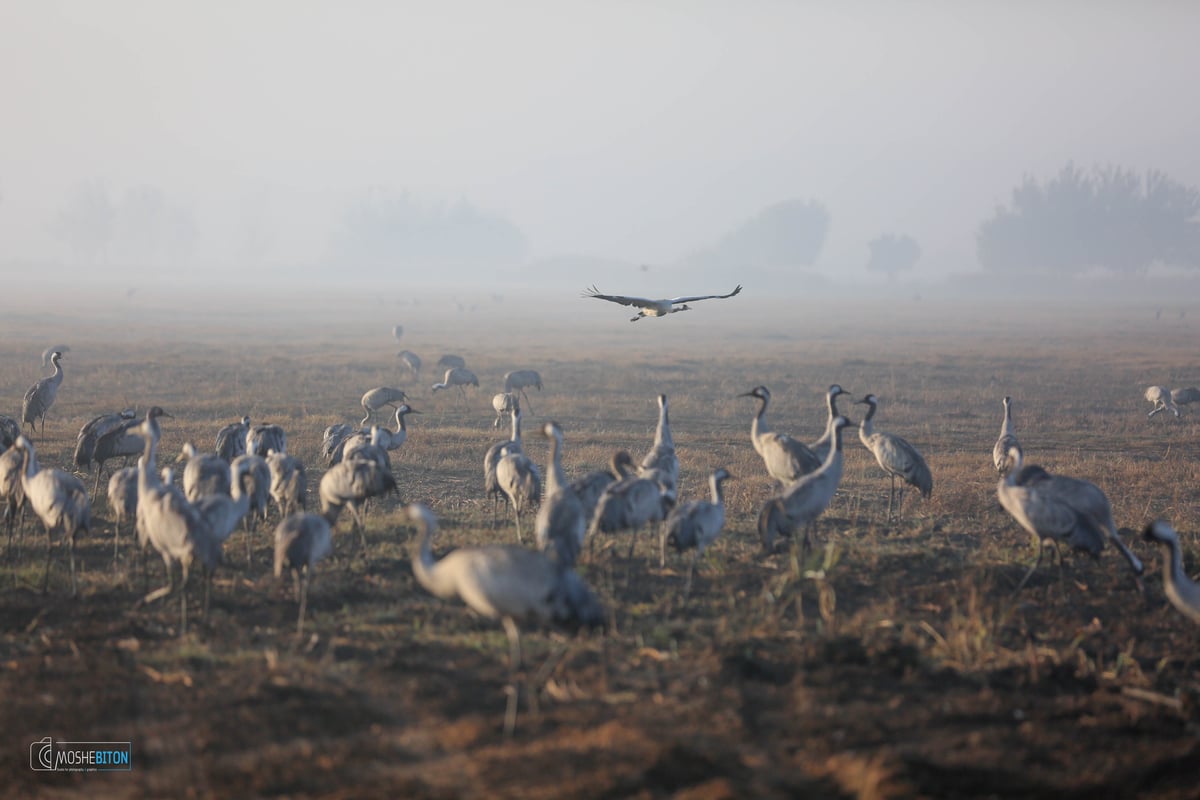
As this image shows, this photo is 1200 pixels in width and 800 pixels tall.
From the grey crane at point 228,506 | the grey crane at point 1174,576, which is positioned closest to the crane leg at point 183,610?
the grey crane at point 228,506

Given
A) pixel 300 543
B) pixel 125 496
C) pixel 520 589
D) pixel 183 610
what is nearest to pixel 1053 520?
pixel 520 589

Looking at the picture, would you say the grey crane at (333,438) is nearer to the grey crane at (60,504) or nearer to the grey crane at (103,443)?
the grey crane at (103,443)

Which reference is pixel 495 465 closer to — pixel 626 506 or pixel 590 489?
pixel 590 489

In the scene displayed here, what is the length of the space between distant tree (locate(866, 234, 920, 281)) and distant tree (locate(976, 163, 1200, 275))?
19.8 metres

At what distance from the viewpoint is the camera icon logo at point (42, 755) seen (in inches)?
235

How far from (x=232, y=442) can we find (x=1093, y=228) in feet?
444

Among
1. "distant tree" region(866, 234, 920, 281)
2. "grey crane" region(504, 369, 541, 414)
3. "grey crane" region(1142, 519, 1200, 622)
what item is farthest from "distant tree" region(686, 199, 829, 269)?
"grey crane" region(1142, 519, 1200, 622)

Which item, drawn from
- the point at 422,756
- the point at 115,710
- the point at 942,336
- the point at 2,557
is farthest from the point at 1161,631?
the point at 942,336

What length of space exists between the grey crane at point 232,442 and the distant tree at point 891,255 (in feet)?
506

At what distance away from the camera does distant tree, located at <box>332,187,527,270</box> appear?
180 meters

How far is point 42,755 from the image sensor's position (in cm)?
607

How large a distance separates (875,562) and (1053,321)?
6218 cm

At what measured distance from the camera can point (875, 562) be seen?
33.0 ft

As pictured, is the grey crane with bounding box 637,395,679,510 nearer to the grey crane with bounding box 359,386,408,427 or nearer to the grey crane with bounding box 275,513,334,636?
the grey crane with bounding box 275,513,334,636
